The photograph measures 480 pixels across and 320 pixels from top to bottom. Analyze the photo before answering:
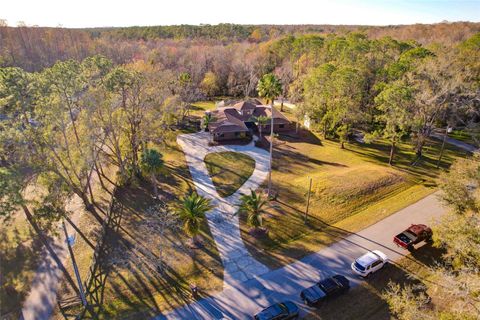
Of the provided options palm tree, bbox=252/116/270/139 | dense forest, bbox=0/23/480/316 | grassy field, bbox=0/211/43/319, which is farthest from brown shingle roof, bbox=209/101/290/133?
grassy field, bbox=0/211/43/319

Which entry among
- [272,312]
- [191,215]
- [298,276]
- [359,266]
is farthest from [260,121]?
[272,312]

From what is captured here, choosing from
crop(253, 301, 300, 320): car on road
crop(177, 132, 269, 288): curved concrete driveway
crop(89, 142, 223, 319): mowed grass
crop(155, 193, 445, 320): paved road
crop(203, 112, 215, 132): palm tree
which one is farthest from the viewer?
crop(203, 112, 215, 132): palm tree

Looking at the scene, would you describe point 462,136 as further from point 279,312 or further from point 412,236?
point 279,312

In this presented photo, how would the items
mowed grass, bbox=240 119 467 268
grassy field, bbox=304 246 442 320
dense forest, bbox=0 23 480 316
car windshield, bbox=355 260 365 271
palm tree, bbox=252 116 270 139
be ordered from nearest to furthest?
1. grassy field, bbox=304 246 442 320
2. car windshield, bbox=355 260 365 271
3. dense forest, bbox=0 23 480 316
4. mowed grass, bbox=240 119 467 268
5. palm tree, bbox=252 116 270 139

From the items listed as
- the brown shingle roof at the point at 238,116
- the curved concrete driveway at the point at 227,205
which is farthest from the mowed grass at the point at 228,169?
the brown shingle roof at the point at 238,116

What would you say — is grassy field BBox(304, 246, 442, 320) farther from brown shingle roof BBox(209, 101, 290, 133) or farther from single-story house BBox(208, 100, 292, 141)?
brown shingle roof BBox(209, 101, 290, 133)

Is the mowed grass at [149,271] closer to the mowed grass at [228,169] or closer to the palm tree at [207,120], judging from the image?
the mowed grass at [228,169]

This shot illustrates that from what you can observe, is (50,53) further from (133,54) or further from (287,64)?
(287,64)
